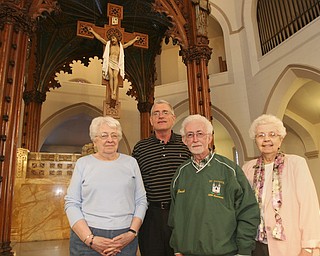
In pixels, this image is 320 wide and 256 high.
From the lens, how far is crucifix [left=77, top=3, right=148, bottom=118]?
428 cm

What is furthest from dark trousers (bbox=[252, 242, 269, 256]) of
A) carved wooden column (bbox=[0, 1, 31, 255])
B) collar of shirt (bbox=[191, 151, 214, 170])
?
carved wooden column (bbox=[0, 1, 31, 255])

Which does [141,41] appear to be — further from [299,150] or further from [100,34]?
[299,150]

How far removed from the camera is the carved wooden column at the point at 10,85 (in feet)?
9.57

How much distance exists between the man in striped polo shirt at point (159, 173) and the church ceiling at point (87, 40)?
13.7ft

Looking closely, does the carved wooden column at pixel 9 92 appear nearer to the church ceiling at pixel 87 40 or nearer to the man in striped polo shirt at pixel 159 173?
the man in striped polo shirt at pixel 159 173

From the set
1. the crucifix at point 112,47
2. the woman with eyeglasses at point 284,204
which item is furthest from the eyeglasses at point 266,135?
the crucifix at point 112,47

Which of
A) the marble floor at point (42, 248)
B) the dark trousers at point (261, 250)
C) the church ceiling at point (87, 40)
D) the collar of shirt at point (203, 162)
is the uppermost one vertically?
the church ceiling at point (87, 40)

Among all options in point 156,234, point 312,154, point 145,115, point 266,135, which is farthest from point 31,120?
point 312,154

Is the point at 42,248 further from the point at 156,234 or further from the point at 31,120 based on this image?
the point at 31,120

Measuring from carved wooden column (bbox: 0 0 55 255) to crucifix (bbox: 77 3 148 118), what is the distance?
3.25 feet

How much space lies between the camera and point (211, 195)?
1.43 meters

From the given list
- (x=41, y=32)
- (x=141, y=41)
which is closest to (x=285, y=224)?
(x=141, y=41)

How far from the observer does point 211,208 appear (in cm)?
140

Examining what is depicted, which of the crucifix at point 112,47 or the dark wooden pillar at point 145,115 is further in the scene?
the dark wooden pillar at point 145,115
